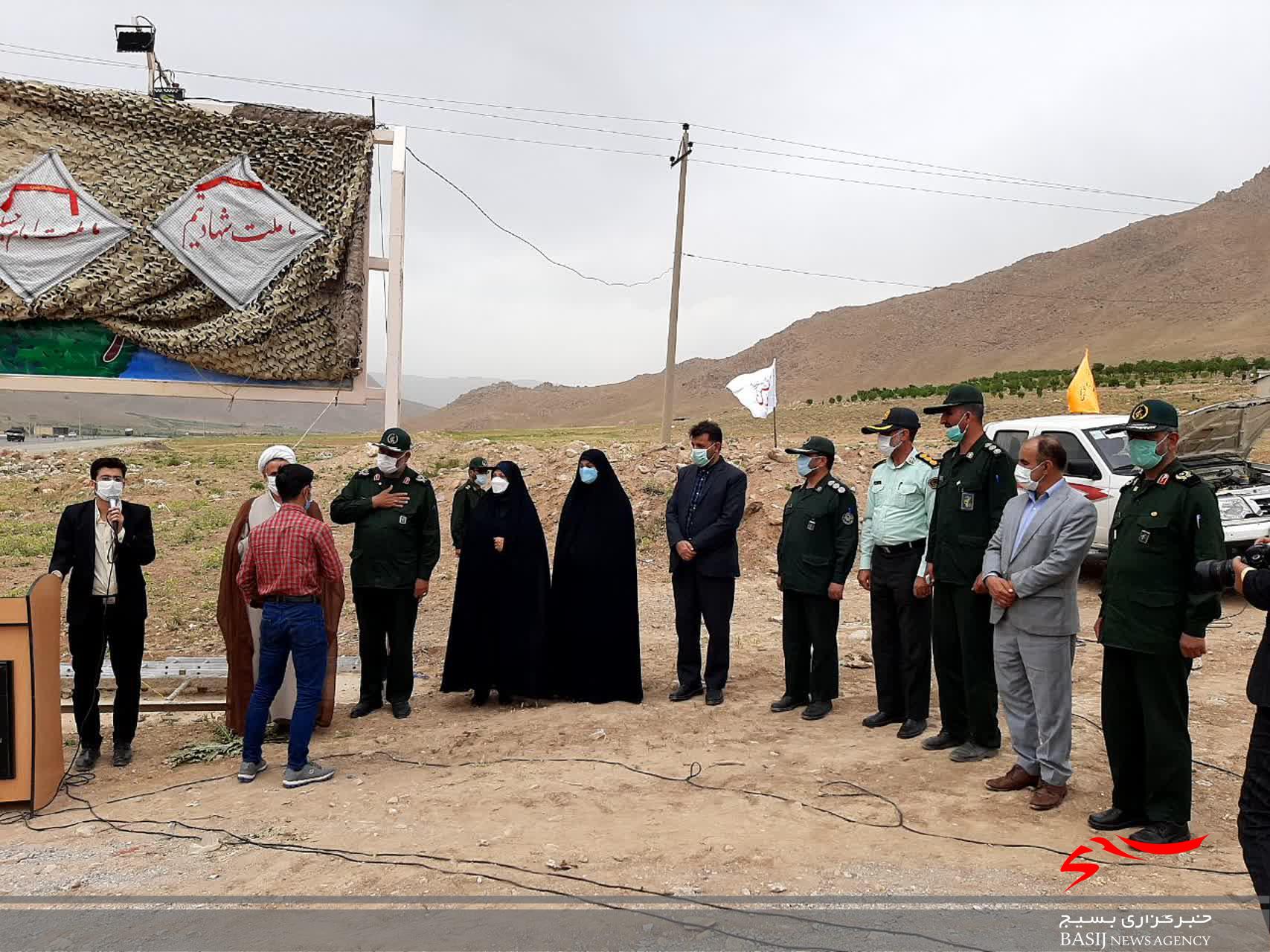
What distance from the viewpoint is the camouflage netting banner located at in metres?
6.23

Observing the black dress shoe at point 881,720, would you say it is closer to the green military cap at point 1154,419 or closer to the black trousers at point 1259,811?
the green military cap at point 1154,419

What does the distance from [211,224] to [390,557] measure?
102 inches

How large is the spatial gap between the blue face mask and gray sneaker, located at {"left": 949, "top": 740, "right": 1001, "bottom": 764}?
1.83 m

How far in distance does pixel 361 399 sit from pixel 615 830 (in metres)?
3.76

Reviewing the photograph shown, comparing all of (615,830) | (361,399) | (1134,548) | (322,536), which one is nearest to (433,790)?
(615,830)

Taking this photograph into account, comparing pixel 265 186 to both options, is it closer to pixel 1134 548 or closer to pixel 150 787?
pixel 150 787

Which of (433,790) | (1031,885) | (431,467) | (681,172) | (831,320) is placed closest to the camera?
(1031,885)

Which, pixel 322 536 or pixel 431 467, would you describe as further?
pixel 431 467

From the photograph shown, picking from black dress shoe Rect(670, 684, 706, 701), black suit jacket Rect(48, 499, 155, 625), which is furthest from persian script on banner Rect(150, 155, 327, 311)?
black dress shoe Rect(670, 684, 706, 701)

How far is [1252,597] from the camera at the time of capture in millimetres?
3209

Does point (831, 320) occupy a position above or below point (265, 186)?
above

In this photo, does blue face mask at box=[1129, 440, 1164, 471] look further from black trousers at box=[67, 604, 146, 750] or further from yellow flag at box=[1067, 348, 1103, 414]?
yellow flag at box=[1067, 348, 1103, 414]

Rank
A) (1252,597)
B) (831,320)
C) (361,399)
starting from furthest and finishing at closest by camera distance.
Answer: (831,320), (361,399), (1252,597)

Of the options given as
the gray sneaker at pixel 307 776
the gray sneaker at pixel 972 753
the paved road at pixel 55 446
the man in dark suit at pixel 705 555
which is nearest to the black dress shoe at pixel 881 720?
the gray sneaker at pixel 972 753
